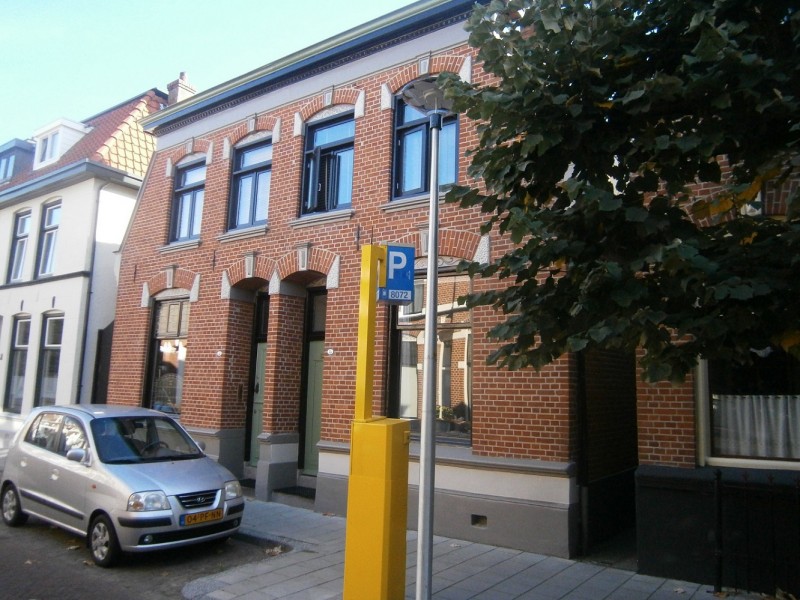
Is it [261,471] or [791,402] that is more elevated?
[791,402]

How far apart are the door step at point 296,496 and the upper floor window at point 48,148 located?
13.8 meters

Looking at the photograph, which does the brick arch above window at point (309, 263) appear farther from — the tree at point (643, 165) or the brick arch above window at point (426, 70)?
the tree at point (643, 165)

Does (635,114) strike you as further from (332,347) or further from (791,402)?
(332,347)

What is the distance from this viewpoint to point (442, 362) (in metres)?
8.72

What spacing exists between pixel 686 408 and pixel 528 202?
330 cm

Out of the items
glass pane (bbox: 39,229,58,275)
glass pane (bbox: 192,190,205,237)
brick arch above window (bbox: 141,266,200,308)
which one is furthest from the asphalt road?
glass pane (bbox: 39,229,58,275)

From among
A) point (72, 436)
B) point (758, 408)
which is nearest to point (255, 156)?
point (72, 436)

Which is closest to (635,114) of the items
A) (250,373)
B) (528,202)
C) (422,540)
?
(528,202)

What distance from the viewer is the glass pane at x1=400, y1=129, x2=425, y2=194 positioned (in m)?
9.47

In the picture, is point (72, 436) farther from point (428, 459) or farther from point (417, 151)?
point (417, 151)

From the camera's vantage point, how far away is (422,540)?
4781mm

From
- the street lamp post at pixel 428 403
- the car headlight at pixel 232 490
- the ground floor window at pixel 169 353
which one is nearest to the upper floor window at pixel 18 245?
the ground floor window at pixel 169 353

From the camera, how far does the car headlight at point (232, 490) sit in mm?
7381

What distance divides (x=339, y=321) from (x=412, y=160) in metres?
2.75
